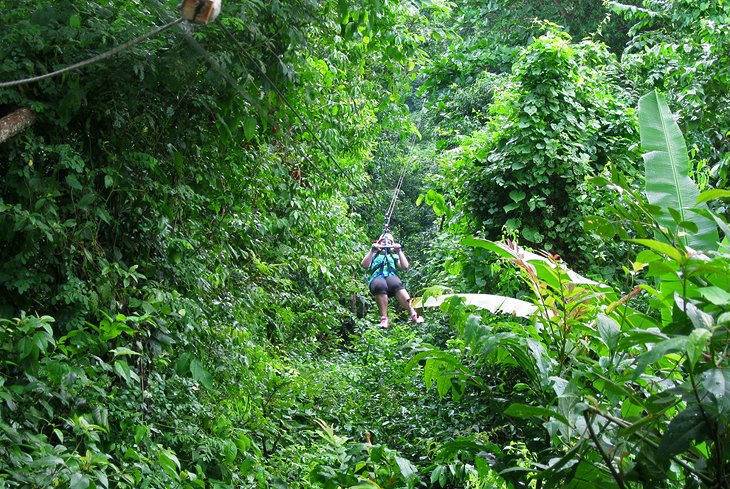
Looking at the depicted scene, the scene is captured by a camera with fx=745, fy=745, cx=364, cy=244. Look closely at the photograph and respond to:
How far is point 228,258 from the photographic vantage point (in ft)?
15.7

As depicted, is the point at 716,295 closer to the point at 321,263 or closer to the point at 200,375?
the point at 200,375

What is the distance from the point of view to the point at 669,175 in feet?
7.93

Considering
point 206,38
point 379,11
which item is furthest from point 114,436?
point 379,11

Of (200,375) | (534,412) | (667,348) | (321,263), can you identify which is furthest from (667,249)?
(321,263)

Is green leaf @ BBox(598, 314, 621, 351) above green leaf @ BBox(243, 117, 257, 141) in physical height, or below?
above

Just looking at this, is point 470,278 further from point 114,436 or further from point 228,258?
point 114,436

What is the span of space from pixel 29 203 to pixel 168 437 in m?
1.37

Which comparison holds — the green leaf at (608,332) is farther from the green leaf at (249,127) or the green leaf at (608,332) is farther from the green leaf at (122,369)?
the green leaf at (249,127)

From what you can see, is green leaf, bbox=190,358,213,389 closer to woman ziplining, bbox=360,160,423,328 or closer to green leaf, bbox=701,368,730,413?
green leaf, bbox=701,368,730,413

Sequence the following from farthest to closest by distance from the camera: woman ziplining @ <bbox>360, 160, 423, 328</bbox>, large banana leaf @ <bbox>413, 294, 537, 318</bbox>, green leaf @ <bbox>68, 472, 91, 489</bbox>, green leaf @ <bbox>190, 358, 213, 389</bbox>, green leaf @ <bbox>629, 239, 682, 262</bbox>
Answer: woman ziplining @ <bbox>360, 160, 423, 328</bbox>, green leaf @ <bbox>190, 358, 213, 389</bbox>, large banana leaf @ <bbox>413, 294, 537, 318</bbox>, green leaf @ <bbox>68, 472, 91, 489</bbox>, green leaf @ <bbox>629, 239, 682, 262</bbox>

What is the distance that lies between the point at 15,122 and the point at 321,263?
3642 mm

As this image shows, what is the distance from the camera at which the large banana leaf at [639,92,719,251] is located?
2.30m

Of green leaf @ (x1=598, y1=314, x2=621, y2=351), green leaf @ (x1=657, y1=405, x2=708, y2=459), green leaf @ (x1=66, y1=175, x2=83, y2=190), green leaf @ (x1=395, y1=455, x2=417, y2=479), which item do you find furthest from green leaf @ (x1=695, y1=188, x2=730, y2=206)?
green leaf @ (x1=66, y1=175, x2=83, y2=190)

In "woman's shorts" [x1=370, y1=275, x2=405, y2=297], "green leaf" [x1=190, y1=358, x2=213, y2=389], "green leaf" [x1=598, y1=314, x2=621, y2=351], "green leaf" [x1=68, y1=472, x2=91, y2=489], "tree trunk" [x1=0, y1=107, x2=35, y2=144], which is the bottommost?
"woman's shorts" [x1=370, y1=275, x2=405, y2=297]
